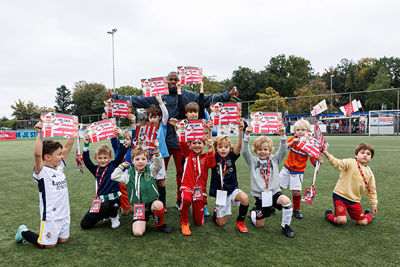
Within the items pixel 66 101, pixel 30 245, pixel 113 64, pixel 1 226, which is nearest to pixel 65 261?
pixel 30 245

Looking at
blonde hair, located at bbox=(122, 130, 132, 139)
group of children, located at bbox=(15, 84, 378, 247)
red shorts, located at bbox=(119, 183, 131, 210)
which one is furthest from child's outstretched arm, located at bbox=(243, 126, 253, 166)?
red shorts, located at bbox=(119, 183, 131, 210)

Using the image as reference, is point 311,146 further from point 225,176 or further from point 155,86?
point 155,86

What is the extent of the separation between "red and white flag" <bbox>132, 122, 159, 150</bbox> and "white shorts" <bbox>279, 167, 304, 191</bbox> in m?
2.28

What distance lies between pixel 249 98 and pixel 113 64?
2813cm

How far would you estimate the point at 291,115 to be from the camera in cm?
2780

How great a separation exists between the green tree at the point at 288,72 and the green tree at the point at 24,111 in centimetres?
5033

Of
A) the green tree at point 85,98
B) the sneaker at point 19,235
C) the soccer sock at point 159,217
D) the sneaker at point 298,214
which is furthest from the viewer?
the green tree at point 85,98

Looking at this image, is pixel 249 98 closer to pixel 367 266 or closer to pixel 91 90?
pixel 91 90

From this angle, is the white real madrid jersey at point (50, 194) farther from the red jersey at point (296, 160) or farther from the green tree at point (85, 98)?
the green tree at point (85, 98)

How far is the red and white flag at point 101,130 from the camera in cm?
366

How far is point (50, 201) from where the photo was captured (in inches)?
120

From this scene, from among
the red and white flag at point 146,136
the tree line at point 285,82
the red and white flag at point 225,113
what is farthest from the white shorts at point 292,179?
the tree line at point 285,82

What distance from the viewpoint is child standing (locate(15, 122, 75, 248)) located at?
9.77ft

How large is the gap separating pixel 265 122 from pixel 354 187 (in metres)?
1.66
